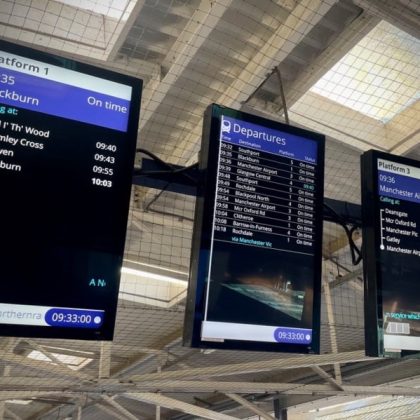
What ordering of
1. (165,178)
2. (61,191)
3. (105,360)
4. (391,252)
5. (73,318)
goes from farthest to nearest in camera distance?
(105,360)
(391,252)
(165,178)
(61,191)
(73,318)

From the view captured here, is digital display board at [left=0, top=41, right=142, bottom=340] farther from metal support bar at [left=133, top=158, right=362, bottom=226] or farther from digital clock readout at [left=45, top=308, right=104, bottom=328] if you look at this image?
metal support bar at [left=133, top=158, right=362, bottom=226]

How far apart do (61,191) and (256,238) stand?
2.74ft

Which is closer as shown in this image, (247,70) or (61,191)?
(61,191)

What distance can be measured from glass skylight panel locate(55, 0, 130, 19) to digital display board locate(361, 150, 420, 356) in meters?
2.30

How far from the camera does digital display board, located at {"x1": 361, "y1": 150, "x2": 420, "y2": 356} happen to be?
8.15ft

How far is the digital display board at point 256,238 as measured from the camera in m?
2.13

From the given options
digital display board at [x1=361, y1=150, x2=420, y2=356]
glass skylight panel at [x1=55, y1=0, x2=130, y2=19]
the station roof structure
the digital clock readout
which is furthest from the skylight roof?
the digital clock readout

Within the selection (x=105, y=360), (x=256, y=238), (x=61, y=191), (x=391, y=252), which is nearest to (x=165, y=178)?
(x=256, y=238)

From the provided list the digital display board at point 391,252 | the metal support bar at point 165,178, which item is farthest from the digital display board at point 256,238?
the digital display board at point 391,252

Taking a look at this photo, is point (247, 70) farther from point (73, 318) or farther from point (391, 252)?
point (73, 318)

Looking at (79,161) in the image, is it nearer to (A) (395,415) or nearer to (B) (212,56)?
(B) (212,56)

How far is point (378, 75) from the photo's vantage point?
15.2 ft

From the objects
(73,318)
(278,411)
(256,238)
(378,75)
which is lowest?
(278,411)

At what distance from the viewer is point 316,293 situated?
2.38 m
